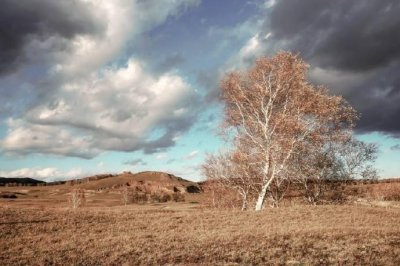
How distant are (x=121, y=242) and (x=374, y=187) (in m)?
53.5

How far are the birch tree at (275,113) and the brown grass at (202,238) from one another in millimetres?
7382

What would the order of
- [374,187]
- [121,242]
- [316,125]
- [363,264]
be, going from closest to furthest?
[363,264] → [121,242] → [316,125] → [374,187]

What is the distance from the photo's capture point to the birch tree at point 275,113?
41.7 m

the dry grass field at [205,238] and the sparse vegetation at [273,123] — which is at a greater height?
the sparse vegetation at [273,123]

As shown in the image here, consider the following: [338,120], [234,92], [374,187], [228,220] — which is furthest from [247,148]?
[374,187]

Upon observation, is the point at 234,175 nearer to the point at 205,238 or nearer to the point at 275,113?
the point at 275,113

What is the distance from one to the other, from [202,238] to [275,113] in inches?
877

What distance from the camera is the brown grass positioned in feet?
61.4

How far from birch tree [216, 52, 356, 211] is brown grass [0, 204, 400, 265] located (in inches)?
291

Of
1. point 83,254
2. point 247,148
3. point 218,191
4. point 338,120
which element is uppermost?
point 338,120

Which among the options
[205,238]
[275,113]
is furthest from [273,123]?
[205,238]

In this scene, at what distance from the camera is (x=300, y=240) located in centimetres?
2225

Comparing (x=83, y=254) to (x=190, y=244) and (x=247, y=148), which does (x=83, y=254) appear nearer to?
(x=190, y=244)

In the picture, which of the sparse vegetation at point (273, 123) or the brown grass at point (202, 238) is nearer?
the brown grass at point (202, 238)
